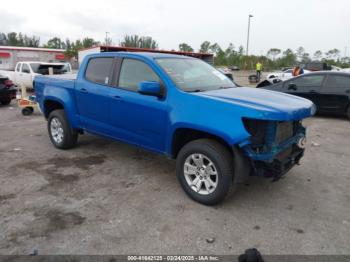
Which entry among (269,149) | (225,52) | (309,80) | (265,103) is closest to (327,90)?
(309,80)

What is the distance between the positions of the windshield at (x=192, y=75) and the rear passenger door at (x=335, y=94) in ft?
19.0

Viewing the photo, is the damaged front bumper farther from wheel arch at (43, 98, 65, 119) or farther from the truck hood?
wheel arch at (43, 98, 65, 119)

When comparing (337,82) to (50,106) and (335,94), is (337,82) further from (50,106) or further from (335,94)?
(50,106)

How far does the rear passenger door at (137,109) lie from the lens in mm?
4285

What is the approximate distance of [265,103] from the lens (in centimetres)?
370

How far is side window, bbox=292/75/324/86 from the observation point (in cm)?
984

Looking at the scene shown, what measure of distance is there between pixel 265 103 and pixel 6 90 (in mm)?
11011

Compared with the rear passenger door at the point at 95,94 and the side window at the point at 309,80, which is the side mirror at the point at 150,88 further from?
the side window at the point at 309,80

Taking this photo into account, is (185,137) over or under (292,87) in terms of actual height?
under

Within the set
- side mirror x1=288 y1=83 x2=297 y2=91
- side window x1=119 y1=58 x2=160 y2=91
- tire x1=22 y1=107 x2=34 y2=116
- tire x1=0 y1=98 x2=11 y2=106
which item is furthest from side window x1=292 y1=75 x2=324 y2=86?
tire x1=0 y1=98 x2=11 y2=106

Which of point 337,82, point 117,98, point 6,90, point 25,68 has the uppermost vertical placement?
point 25,68

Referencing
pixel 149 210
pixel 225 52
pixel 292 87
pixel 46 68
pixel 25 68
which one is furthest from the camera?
pixel 225 52

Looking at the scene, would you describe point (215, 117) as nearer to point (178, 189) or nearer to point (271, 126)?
point (271, 126)

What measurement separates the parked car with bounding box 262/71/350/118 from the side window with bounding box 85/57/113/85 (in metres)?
6.82
